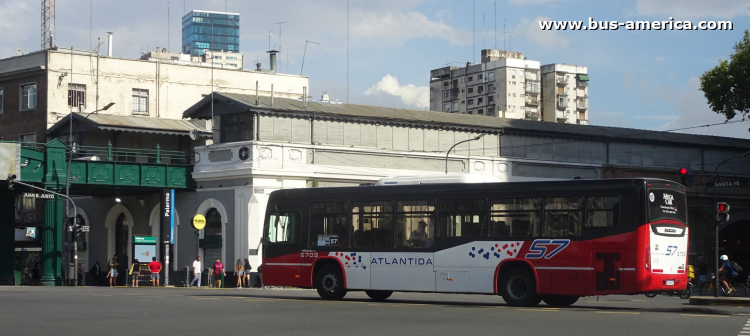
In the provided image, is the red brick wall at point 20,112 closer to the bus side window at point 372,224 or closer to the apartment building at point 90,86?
the apartment building at point 90,86

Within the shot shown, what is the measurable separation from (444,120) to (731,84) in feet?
47.8

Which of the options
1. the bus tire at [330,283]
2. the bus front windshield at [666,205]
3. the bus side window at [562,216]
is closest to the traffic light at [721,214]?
the bus front windshield at [666,205]

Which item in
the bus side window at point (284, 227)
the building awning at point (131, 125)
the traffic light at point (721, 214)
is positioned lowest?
the bus side window at point (284, 227)

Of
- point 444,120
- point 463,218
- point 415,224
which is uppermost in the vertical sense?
point 444,120

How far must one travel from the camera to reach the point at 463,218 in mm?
23250

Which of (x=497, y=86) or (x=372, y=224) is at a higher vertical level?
(x=497, y=86)

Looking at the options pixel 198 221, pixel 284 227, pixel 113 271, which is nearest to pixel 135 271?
pixel 113 271

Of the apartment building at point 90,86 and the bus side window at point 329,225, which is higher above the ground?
the apartment building at point 90,86

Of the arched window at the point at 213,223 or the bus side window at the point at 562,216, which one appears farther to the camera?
the arched window at the point at 213,223

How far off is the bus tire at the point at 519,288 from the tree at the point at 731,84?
31.7m

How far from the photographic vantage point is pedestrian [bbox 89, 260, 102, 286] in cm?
5059

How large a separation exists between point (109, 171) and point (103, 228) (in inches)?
277

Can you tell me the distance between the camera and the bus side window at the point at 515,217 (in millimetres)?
22219

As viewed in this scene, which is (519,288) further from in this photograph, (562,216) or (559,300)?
(562,216)
